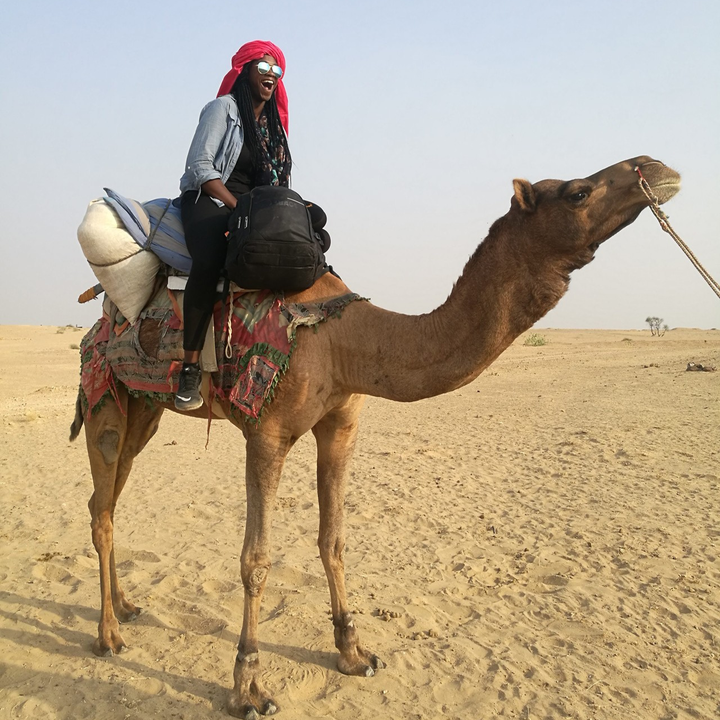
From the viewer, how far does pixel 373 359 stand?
3.59m

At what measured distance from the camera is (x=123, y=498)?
26.2ft

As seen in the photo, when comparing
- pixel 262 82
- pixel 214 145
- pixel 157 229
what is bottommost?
pixel 157 229

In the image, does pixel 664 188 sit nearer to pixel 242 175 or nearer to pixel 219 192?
pixel 219 192

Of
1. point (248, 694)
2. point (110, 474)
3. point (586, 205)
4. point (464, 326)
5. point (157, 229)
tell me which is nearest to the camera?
point (586, 205)

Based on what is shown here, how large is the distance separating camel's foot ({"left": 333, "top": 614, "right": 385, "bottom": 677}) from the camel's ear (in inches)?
112

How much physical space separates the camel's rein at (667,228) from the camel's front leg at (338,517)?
6.73 feet

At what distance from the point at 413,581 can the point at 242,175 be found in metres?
3.49

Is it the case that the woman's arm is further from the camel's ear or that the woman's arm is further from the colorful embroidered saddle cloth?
the camel's ear

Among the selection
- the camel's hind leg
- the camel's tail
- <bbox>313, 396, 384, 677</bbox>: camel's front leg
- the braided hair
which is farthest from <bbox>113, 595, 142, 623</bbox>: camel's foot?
Result: the braided hair

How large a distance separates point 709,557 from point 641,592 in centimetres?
95

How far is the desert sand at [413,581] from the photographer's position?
3.86 metres

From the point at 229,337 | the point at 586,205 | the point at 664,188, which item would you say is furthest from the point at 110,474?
the point at 664,188

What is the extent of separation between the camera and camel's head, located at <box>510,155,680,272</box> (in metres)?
2.91

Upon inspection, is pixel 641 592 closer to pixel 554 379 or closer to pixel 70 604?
pixel 70 604
